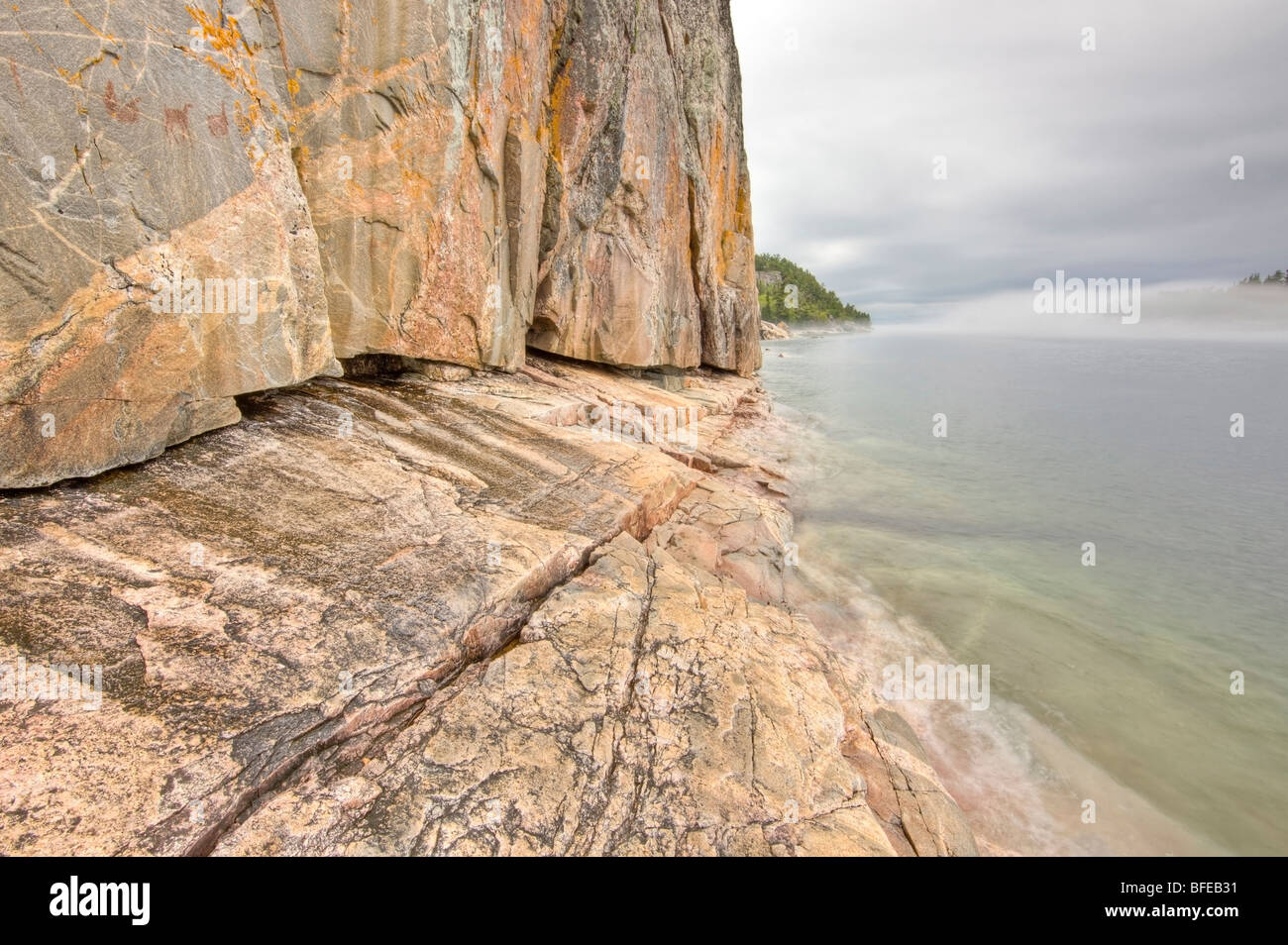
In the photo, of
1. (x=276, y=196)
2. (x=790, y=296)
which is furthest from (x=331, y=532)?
(x=790, y=296)

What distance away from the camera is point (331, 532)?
476cm

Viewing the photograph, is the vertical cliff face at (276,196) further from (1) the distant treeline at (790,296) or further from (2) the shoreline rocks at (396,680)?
(1) the distant treeline at (790,296)

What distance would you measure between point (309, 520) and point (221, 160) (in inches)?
147

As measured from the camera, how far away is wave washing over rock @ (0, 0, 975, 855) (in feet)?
10.0

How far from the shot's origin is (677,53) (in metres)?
18.0

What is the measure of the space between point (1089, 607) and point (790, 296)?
114418mm

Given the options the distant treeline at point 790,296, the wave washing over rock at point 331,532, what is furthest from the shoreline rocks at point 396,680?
the distant treeline at point 790,296

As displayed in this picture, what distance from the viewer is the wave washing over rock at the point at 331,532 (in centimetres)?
305

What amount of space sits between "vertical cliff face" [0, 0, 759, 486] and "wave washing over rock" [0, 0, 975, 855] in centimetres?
3

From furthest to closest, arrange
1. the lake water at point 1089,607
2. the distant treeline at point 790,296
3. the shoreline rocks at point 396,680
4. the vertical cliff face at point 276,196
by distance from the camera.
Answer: the distant treeline at point 790,296 < the lake water at point 1089,607 < the vertical cliff face at point 276,196 < the shoreline rocks at point 396,680

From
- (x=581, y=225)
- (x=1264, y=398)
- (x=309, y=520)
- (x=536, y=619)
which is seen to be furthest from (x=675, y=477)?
(x=1264, y=398)

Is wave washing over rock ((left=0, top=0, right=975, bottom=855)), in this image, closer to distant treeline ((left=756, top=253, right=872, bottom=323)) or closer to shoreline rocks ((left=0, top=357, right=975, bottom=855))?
shoreline rocks ((left=0, top=357, right=975, bottom=855))

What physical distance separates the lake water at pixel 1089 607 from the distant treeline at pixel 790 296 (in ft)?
322

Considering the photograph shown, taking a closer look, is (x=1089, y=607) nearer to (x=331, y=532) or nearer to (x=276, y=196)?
(x=331, y=532)
